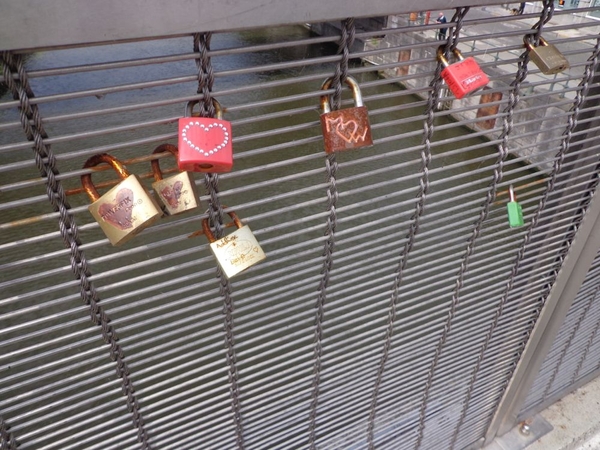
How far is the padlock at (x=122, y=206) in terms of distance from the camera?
2.64ft

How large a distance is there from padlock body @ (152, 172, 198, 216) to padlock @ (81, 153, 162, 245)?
50 mm

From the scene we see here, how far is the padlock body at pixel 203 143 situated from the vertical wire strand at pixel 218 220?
0.20 ft

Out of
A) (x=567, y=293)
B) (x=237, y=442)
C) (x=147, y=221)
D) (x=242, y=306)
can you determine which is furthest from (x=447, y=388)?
(x=147, y=221)

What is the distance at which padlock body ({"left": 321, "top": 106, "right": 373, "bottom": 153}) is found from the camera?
3.02ft

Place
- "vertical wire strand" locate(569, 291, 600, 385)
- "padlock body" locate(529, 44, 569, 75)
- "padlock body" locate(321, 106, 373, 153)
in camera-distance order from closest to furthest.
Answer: "padlock body" locate(321, 106, 373, 153) → "padlock body" locate(529, 44, 569, 75) → "vertical wire strand" locate(569, 291, 600, 385)

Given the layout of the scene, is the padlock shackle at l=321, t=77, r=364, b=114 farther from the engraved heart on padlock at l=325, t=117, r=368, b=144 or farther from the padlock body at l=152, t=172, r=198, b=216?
the padlock body at l=152, t=172, r=198, b=216

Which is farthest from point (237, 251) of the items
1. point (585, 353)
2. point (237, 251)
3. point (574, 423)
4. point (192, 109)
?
point (574, 423)

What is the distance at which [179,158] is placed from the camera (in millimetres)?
766

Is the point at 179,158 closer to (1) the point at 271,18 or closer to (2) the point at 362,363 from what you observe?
(1) the point at 271,18

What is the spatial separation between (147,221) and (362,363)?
0.96 metres

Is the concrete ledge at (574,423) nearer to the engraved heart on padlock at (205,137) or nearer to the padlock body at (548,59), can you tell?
the padlock body at (548,59)

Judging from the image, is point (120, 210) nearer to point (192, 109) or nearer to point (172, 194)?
point (172, 194)

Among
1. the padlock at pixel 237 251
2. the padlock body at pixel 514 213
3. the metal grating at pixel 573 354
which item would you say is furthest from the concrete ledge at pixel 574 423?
the padlock at pixel 237 251

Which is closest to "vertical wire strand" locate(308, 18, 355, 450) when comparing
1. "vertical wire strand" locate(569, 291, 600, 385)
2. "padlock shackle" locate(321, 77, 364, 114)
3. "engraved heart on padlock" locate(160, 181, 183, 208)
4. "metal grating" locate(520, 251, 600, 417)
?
"padlock shackle" locate(321, 77, 364, 114)
